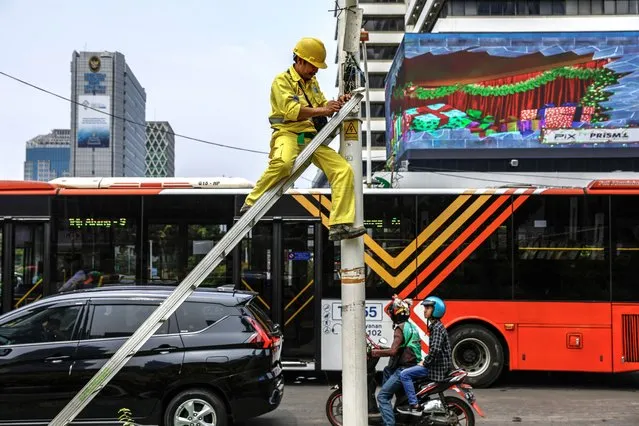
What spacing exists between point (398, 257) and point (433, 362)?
11.1ft

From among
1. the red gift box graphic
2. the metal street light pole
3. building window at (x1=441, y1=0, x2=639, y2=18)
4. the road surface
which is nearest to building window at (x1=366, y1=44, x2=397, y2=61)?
building window at (x1=441, y1=0, x2=639, y2=18)

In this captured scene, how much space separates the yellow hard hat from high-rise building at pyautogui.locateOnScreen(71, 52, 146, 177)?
13461 centimetres

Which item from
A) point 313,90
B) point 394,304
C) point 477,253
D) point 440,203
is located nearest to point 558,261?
point 477,253

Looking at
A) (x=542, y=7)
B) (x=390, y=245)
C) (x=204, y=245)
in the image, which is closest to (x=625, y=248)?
(x=390, y=245)

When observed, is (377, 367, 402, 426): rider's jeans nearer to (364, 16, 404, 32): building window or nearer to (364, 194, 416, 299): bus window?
(364, 194, 416, 299): bus window

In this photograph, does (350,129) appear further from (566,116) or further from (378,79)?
(378,79)

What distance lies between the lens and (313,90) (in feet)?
13.2

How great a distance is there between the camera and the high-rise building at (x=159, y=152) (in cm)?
15325

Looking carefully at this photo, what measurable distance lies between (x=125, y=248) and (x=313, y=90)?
23.4 feet

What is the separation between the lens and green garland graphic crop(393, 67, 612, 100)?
33500 millimetres

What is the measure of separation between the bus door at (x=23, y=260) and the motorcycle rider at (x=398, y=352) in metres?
6.02

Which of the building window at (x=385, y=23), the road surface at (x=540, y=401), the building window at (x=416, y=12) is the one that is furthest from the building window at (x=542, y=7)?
the road surface at (x=540, y=401)

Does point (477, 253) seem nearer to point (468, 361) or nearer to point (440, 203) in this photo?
point (440, 203)

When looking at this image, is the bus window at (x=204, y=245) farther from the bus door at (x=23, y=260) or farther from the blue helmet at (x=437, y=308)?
the blue helmet at (x=437, y=308)
